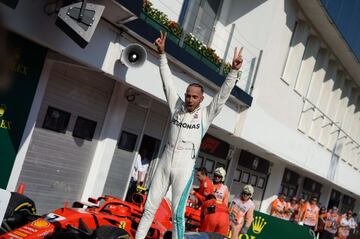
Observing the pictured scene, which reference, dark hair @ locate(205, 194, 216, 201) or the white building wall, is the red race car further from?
the white building wall

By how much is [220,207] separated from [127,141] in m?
4.34

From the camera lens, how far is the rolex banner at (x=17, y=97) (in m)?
8.86

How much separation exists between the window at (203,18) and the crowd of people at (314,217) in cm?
650

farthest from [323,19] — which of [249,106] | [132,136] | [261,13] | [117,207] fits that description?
[117,207]

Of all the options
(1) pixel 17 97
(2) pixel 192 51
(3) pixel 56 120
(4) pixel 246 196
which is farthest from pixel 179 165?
(2) pixel 192 51

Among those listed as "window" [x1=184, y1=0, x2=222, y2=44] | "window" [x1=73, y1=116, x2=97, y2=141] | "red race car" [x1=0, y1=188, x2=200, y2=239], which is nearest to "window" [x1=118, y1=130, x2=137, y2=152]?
"window" [x1=73, y1=116, x2=97, y2=141]

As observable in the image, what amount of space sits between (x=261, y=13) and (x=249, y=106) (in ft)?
9.75

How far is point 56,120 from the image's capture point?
10867mm

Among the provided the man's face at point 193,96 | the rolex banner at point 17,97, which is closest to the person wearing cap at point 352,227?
the rolex banner at point 17,97

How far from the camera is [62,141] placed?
11.1m

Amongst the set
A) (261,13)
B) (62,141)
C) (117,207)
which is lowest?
(117,207)

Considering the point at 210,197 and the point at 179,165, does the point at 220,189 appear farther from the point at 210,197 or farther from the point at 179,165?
the point at 179,165

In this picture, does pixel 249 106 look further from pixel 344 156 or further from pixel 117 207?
pixel 344 156

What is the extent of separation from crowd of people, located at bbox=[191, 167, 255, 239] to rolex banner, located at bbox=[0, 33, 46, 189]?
11.6 ft
